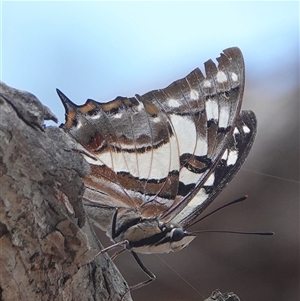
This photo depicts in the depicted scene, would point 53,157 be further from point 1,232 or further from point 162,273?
point 162,273

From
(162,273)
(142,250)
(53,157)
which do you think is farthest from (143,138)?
(162,273)

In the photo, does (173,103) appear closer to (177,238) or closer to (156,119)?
(156,119)

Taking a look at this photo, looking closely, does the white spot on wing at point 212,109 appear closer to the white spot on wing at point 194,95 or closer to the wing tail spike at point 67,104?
the white spot on wing at point 194,95

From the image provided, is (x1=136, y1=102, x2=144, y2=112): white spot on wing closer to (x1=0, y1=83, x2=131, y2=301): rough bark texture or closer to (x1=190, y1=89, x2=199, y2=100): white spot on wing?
(x1=190, y1=89, x2=199, y2=100): white spot on wing

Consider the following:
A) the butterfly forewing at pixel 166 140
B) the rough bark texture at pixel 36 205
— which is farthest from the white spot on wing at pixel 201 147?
the rough bark texture at pixel 36 205

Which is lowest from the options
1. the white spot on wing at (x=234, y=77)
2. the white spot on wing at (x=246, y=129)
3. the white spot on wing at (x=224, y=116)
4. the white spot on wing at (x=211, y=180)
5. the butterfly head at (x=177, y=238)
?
the butterfly head at (x=177, y=238)

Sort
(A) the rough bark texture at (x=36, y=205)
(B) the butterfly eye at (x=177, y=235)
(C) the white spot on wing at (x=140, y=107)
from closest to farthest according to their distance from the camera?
1. (A) the rough bark texture at (x=36, y=205)
2. (B) the butterfly eye at (x=177, y=235)
3. (C) the white spot on wing at (x=140, y=107)

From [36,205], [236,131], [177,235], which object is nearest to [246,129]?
[236,131]
